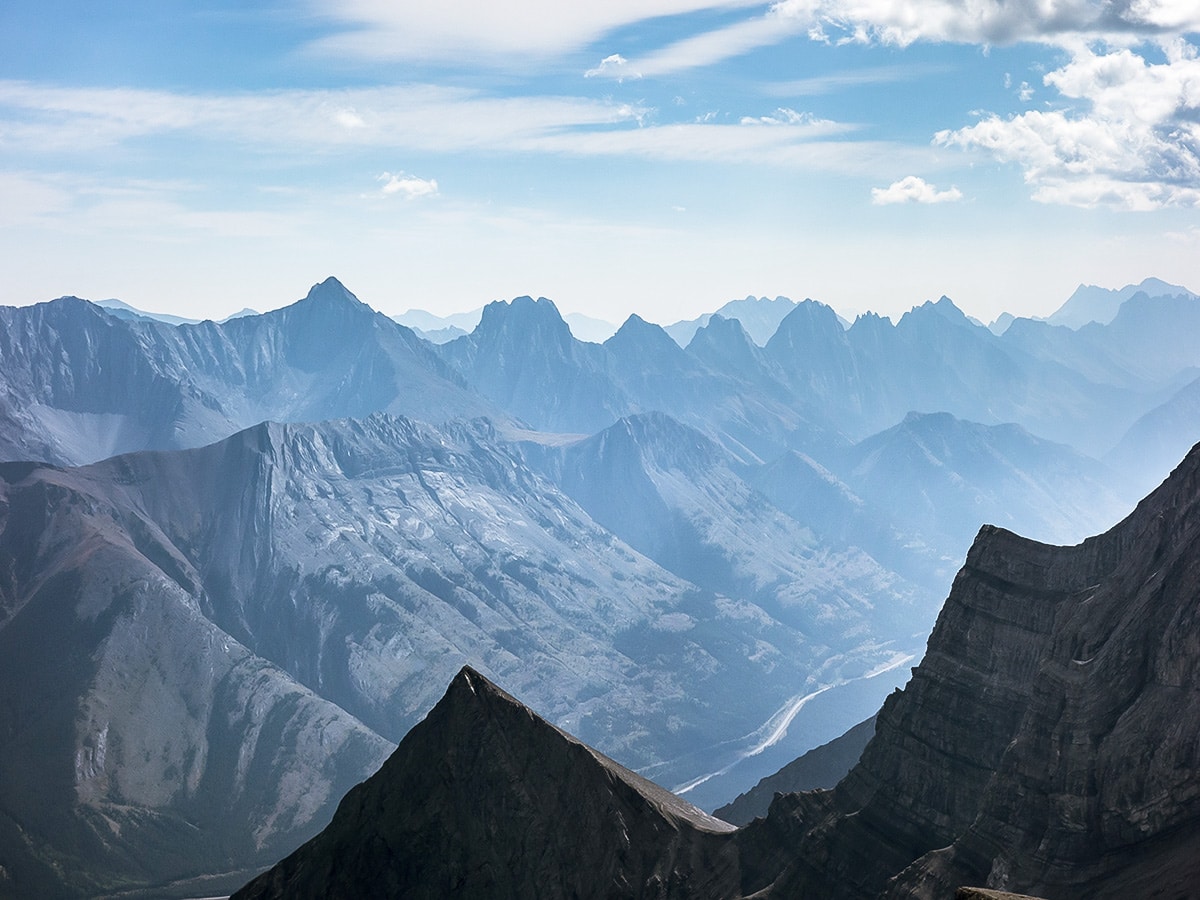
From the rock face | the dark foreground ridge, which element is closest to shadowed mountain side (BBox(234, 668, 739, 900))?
the dark foreground ridge

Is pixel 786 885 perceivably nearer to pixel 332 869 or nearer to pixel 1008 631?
pixel 1008 631

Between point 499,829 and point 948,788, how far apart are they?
125 ft

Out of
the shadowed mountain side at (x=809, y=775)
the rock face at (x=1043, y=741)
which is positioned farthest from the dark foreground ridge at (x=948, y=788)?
the shadowed mountain side at (x=809, y=775)

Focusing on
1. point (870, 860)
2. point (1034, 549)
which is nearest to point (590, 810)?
point (870, 860)

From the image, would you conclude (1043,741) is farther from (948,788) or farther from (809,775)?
(809,775)

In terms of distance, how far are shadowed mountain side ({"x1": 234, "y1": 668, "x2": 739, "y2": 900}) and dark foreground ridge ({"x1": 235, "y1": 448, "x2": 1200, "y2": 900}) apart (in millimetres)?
175

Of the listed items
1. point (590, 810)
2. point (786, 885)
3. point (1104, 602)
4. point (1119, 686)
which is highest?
point (1104, 602)

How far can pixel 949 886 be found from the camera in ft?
256

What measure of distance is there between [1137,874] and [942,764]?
23647 mm

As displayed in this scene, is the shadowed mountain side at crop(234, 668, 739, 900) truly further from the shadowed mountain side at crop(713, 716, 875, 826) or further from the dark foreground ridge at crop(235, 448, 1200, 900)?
the shadowed mountain side at crop(713, 716, 875, 826)

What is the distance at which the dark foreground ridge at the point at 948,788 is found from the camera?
72438 mm

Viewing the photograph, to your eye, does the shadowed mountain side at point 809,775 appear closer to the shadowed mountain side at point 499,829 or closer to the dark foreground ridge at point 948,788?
the dark foreground ridge at point 948,788

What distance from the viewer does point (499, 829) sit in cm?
10144

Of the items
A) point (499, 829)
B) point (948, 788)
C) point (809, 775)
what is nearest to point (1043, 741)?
point (948, 788)
